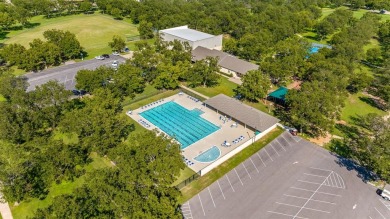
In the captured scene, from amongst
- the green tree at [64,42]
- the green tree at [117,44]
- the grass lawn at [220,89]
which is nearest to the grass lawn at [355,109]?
the grass lawn at [220,89]

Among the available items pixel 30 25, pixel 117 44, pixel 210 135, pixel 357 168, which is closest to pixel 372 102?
pixel 357 168

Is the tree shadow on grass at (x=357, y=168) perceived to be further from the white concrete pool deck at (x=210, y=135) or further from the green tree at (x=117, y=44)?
the green tree at (x=117, y=44)

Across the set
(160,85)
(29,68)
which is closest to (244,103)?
(160,85)

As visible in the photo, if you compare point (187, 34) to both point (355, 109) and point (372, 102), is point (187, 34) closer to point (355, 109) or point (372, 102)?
point (355, 109)

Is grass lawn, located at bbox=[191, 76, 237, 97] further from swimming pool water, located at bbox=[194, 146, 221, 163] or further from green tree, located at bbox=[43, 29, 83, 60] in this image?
green tree, located at bbox=[43, 29, 83, 60]

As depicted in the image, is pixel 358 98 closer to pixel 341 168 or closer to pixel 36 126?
pixel 341 168

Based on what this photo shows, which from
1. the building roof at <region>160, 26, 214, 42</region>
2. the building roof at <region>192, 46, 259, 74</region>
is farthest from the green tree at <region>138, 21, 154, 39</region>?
the building roof at <region>192, 46, 259, 74</region>
